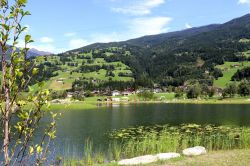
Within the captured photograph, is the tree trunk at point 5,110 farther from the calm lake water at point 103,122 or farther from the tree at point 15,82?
the calm lake water at point 103,122

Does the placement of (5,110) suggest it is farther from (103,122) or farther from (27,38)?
(103,122)

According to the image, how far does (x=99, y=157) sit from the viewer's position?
2709 cm

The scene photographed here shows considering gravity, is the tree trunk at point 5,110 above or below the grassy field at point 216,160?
above

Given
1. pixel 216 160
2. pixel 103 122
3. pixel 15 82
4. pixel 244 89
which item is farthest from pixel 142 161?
pixel 244 89

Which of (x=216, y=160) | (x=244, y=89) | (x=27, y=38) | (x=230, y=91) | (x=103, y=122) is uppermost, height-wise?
(x=27, y=38)

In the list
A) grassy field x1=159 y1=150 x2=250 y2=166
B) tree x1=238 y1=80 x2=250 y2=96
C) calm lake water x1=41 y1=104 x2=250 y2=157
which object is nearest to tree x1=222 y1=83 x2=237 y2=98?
tree x1=238 y1=80 x2=250 y2=96

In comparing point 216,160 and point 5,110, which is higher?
point 5,110

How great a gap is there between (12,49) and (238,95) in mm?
168177

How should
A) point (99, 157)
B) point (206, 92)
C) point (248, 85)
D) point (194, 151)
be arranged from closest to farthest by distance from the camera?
point (194, 151), point (99, 157), point (248, 85), point (206, 92)

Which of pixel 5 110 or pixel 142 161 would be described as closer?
pixel 5 110

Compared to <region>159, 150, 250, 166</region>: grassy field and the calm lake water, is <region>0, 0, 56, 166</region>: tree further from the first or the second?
the calm lake water

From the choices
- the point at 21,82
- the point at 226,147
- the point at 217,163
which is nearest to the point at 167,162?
the point at 217,163

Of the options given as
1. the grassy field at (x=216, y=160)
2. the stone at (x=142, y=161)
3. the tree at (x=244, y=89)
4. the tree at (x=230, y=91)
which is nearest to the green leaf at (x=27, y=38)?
the grassy field at (x=216, y=160)

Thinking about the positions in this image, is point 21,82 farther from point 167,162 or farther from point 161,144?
point 161,144
